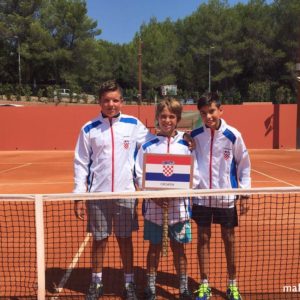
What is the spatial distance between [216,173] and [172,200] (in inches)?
17.8

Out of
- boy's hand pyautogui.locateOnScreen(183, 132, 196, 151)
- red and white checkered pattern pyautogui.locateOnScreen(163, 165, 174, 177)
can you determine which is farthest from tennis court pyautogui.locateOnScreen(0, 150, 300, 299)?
boy's hand pyautogui.locateOnScreen(183, 132, 196, 151)

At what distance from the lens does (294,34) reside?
45781 mm

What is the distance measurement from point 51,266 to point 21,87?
1557 inches

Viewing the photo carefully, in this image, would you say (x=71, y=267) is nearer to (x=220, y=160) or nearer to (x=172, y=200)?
(x=172, y=200)

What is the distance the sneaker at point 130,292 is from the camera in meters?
3.64

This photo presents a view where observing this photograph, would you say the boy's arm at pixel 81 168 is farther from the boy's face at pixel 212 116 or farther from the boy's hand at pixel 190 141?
the boy's face at pixel 212 116

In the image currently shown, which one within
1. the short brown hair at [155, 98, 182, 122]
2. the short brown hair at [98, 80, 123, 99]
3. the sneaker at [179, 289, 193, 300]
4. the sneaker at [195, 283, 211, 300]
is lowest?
the sneaker at [179, 289, 193, 300]

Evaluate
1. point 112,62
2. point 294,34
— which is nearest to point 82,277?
point 294,34

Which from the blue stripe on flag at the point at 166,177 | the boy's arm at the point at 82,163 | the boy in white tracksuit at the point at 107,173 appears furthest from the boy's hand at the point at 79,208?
the blue stripe on flag at the point at 166,177

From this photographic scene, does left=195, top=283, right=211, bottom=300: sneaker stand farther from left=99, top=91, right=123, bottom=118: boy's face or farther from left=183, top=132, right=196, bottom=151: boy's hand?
left=99, top=91, right=123, bottom=118: boy's face

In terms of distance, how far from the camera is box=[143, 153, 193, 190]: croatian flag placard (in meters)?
3.46

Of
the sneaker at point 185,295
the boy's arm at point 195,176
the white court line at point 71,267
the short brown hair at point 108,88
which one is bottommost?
the white court line at point 71,267

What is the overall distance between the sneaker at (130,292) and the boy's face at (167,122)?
4.53ft

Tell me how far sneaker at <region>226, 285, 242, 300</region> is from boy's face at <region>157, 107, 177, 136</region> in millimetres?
1450
